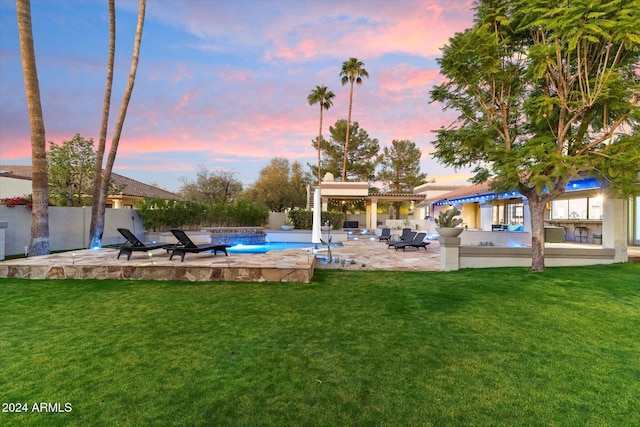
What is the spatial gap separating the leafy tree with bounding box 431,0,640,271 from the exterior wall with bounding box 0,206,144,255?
53.6ft

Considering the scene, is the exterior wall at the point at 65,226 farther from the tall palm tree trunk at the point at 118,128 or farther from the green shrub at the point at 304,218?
the green shrub at the point at 304,218

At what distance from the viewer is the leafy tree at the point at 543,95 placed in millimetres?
7371

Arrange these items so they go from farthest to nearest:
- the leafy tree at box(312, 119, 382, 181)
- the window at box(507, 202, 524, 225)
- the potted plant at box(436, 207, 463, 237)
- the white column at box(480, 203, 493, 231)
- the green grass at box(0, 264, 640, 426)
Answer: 1. the leafy tree at box(312, 119, 382, 181)
2. the white column at box(480, 203, 493, 231)
3. the window at box(507, 202, 524, 225)
4. the potted plant at box(436, 207, 463, 237)
5. the green grass at box(0, 264, 640, 426)

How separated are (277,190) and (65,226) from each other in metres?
24.8

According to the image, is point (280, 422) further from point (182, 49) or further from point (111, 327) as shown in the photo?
point (182, 49)

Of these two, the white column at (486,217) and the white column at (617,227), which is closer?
the white column at (617,227)

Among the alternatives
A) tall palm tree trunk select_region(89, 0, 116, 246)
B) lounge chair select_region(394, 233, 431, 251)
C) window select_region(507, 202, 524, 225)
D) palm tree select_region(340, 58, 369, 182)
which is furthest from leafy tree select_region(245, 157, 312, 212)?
lounge chair select_region(394, 233, 431, 251)

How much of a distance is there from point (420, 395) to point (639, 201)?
17.4 metres

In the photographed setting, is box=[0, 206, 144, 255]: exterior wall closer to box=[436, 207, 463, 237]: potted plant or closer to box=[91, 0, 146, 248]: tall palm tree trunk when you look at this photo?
box=[91, 0, 146, 248]: tall palm tree trunk

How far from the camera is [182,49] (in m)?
19.9

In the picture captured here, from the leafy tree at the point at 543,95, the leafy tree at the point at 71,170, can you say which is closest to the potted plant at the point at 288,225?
the leafy tree at the point at 71,170

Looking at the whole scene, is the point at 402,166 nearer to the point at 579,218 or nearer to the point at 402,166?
the point at 402,166

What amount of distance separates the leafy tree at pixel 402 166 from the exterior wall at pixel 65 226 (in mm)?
37592

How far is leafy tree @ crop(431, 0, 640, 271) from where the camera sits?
737cm
